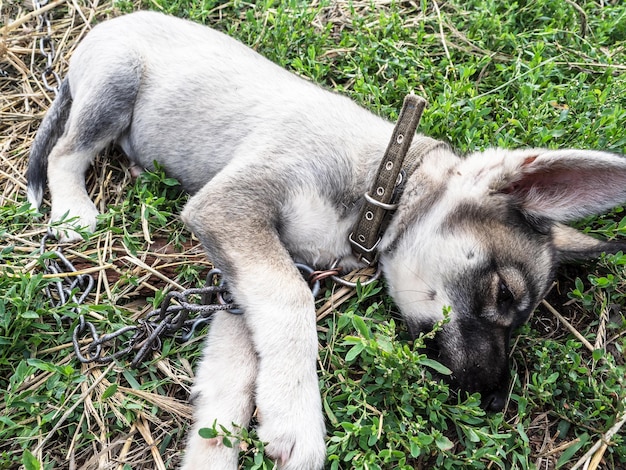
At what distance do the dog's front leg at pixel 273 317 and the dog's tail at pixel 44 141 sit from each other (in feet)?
4.11

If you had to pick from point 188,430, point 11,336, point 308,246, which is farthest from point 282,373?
point 11,336

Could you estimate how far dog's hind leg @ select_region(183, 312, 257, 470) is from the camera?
238 cm

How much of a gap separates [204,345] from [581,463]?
1849 millimetres

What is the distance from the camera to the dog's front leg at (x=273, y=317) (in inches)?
90.4

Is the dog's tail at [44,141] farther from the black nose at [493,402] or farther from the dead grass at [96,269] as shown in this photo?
the black nose at [493,402]

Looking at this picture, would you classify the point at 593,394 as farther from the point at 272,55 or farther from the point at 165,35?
the point at 165,35

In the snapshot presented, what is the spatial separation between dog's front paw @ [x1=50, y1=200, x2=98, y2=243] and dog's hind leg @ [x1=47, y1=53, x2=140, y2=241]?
165 millimetres

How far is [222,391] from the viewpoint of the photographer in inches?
101

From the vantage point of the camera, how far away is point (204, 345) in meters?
2.80

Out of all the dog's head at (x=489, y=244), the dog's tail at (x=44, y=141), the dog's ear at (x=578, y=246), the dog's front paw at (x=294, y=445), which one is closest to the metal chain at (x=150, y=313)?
the dog's head at (x=489, y=244)

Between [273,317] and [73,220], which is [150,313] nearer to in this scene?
[273,317]

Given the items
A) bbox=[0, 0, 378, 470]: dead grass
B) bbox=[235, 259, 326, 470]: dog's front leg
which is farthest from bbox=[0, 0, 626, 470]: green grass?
bbox=[235, 259, 326, 470]: dog's front leg

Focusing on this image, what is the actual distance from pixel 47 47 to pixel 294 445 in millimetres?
3840

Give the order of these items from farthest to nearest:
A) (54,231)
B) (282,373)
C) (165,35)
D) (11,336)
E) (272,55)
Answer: (272,55), (165,35), (54,231), (11,336), (282,373)
